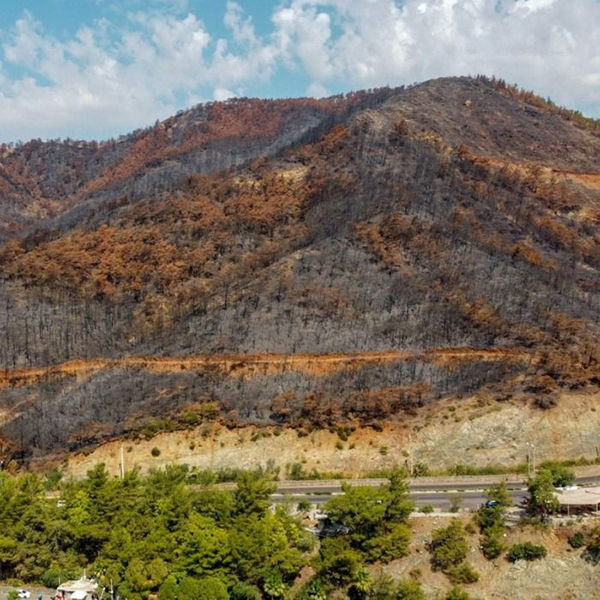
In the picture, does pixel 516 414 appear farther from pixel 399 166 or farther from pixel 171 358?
pixel 399 166

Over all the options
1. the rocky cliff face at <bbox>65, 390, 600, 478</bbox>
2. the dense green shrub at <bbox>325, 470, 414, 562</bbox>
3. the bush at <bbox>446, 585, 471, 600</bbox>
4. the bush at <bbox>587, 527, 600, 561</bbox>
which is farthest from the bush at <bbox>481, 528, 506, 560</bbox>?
the rocky cliff face at <bbox>65, 390, 600, 478</bbox>

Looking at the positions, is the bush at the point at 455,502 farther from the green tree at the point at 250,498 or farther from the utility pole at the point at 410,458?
the green tree at the point at 250,498

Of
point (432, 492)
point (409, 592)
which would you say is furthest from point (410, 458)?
point (409, 592)

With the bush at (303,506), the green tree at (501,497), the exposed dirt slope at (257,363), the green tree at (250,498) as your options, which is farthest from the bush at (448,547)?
the exposed dirt slope at (257,363)

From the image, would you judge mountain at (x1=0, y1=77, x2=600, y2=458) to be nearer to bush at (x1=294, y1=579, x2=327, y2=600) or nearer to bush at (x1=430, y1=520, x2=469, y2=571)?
bush at (x1=430, y1=520, x2=469, y2=571)

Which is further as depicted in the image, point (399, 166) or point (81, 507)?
point (399, 166)

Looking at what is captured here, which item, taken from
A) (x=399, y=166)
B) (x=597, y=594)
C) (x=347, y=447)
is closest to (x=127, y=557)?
(x=347, y=447)
